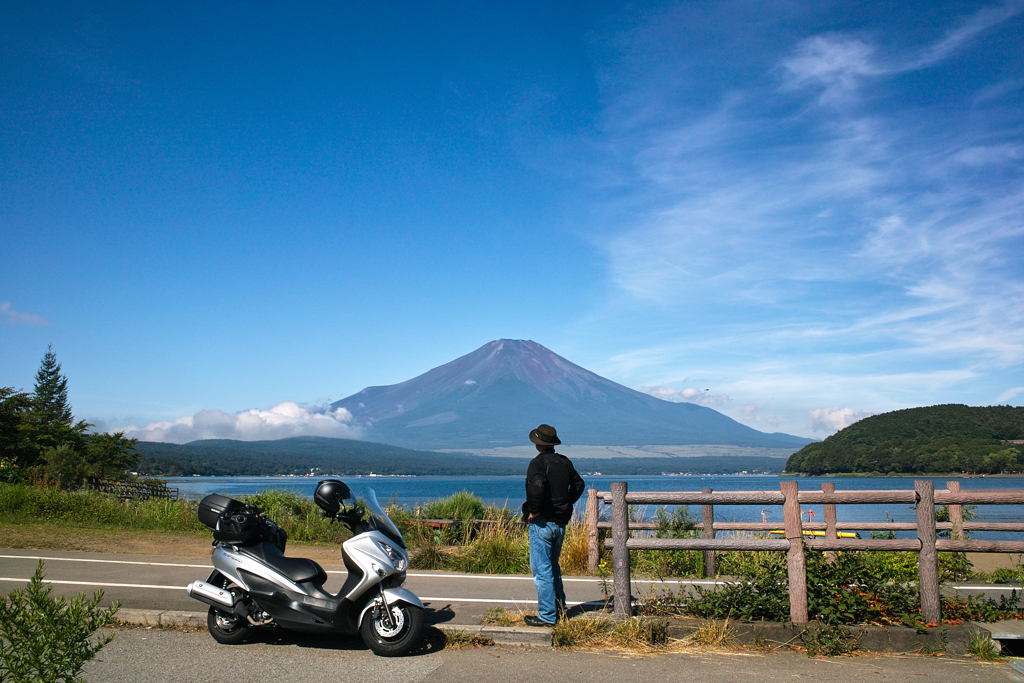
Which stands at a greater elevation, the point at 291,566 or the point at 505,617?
the point at 291,566

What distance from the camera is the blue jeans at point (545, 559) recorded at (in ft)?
22.9

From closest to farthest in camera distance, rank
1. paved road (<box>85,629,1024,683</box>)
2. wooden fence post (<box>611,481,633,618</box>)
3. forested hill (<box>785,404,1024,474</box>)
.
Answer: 1. paved road (<box>85,629,1024,683</box>)
2. wooden fence post (<box>611,481,633,618</box>)
3. forested hill (<box>785,404,1024,474</box>)

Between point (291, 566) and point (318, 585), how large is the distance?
0.95 ft

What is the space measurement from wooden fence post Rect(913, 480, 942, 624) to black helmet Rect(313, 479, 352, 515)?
200 inches

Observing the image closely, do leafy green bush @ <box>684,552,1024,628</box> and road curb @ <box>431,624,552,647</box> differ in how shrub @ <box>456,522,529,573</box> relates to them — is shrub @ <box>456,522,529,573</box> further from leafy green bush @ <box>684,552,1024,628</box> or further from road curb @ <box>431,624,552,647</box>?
leafy green bush @ <box>684,552,1024,628</box>

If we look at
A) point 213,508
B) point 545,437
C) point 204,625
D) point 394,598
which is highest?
point 545,437

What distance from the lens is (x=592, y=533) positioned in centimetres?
1123

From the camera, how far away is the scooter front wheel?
6215 millimetres

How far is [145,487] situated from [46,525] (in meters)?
21.3

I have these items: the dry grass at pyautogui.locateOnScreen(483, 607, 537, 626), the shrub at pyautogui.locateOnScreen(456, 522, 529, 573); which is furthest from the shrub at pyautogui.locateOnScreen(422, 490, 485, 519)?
the dry grass at pyautogui.locateOnScreen(483, 607, 537, 626)

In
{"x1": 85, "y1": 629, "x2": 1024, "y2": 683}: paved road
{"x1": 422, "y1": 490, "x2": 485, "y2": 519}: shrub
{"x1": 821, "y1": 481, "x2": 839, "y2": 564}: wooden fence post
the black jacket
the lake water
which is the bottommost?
the lake water

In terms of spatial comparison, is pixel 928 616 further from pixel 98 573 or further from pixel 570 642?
pixel 98 573

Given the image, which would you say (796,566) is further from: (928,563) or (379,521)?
(379,521)

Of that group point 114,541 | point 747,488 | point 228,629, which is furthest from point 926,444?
point 228,629
